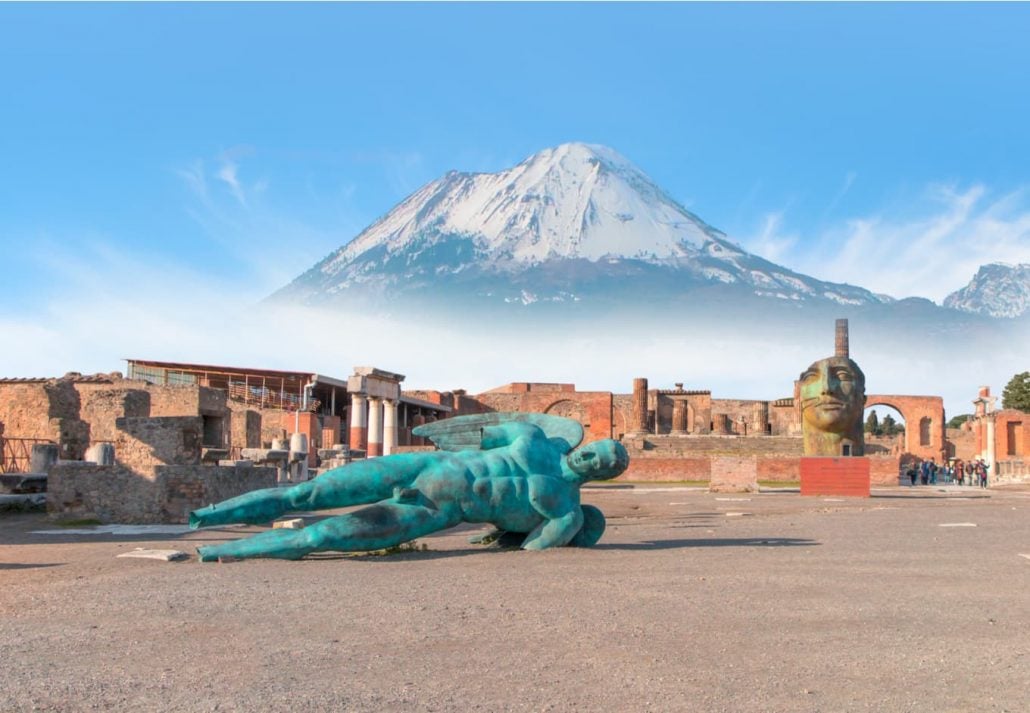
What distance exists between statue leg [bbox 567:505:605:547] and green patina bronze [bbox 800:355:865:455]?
21402 mm

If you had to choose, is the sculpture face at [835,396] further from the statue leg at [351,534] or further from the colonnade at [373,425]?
the statue leg at [351,534]

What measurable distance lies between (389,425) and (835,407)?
48.2 ft

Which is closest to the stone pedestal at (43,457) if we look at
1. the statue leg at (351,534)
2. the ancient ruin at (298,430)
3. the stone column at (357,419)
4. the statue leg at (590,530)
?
the ancient ruin at (298,430)

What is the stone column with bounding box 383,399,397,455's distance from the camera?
35.1 meters

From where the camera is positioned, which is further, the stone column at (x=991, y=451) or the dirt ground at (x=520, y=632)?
the stone column at (x=991, y=451)

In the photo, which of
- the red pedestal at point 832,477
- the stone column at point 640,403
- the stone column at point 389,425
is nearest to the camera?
the red pedestal at point 832,477

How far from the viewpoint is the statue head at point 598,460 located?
938cm

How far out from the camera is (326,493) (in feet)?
28.2

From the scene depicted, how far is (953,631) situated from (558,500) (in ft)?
14.2

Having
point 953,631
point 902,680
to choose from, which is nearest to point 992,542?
point 953,631

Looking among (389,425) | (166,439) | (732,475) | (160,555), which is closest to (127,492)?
(166,439)

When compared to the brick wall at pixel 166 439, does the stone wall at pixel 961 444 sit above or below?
below

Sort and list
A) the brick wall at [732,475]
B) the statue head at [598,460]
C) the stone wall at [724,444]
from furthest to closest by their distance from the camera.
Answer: the stone wall at [724,444] < the brick wall at [732,475] < the statue head at [598,460]

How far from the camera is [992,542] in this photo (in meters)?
11.2
